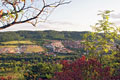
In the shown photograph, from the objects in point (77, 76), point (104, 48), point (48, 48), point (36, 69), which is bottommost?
point (48, 48)

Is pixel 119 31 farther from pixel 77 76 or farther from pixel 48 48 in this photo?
pixel 48 48

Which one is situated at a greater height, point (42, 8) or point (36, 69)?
point (42, 8)

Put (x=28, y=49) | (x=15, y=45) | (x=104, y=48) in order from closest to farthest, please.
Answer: (x=104, y=48) < (x=28, y=49) < (x=15, y=45)

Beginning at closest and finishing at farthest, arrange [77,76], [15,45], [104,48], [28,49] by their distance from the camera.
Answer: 1. [77,76]
2. [104,48]
3. [28,49]
4. [15,45]

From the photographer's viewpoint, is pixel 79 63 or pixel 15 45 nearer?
pixel 79 63

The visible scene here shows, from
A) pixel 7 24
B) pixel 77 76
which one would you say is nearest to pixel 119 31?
pixel 77 76

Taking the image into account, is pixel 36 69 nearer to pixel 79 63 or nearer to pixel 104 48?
pixel 104 48

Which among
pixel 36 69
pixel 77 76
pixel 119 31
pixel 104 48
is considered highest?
pixel 119 31

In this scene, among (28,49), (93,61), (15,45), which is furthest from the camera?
(15,45)

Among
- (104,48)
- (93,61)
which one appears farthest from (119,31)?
(93,61)
